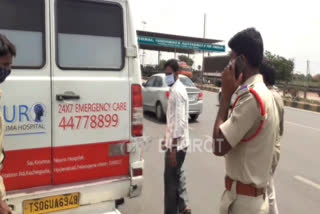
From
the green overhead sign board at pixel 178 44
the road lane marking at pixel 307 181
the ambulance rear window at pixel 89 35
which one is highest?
the green overhead sign board at pixel 178 44

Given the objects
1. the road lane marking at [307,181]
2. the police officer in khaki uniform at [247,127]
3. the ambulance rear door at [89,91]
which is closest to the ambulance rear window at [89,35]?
the ambulance rear door at [89,91]

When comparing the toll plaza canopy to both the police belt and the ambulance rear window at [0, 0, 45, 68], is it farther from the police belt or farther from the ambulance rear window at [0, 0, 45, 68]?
the police belt

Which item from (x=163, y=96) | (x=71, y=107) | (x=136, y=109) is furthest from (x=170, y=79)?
(x=163, y=96)

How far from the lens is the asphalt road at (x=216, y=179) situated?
4594 mm

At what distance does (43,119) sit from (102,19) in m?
1.10

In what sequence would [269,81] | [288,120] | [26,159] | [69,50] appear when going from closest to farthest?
[26,159]
[69,50]
[269,81]
[288,120]

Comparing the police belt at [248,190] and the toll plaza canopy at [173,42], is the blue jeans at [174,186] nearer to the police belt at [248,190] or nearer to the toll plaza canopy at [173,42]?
the police belt at [248,190]

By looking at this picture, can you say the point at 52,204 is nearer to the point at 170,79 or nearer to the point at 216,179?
the point at 170,79

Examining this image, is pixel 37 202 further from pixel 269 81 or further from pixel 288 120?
pixel 288 120

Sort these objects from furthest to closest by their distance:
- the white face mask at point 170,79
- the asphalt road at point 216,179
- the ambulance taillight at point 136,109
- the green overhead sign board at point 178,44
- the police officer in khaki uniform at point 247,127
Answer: the green overhead sign board at point 178,44, the asphalt road at point 216,179, the white face mask at point 170,79, the ambulance taillight at point 136,109, the police officer in khaki uniform at point 247,127

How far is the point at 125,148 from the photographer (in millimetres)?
3561

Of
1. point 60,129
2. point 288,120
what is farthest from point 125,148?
point 288,120

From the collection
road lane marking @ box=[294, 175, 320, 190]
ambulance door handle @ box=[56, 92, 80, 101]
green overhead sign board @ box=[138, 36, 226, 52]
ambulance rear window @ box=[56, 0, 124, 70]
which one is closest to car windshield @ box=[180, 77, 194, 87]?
road lane marking @ box=[294, 175, 320, 190]

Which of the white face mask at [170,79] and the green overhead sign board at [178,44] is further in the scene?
the green overhead sign board at [178,44]
